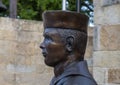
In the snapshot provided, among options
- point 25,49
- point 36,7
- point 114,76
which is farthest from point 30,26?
point 36,7

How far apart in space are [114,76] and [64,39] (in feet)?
3.42

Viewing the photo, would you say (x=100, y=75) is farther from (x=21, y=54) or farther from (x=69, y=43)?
(x=21, y=54)

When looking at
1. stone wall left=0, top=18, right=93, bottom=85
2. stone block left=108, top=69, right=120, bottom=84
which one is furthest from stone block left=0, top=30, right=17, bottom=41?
stone block left=108, top=69, right=120, bottom=84

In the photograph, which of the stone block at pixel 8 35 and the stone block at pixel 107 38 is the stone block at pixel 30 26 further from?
the stone block at pixel 107 38

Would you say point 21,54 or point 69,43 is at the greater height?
point 69,43

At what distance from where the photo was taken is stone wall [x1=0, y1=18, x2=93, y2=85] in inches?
174

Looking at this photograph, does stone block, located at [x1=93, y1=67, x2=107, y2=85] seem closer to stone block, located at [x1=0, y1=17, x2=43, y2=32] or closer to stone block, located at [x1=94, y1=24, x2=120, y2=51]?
stone block, located at [x1=94, y1=24, x2=120, y2=51]

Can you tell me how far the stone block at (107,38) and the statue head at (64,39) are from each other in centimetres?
97

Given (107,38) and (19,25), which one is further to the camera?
(19,25)

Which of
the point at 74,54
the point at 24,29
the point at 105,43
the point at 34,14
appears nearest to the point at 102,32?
the point at 105,43

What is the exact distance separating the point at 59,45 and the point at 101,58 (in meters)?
1.09

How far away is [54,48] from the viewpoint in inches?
60.0

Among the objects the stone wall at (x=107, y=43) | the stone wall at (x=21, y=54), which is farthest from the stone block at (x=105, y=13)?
the stone wall at (x=21, y=54)

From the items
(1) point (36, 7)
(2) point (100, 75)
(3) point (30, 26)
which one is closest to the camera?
(2) point (100, 75)
